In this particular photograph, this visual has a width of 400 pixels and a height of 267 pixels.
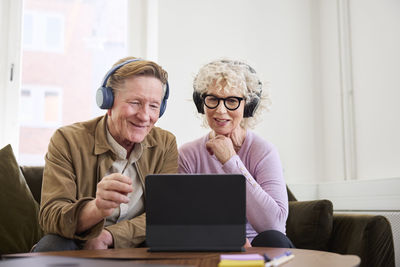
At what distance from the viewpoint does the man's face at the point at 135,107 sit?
151 centimetres

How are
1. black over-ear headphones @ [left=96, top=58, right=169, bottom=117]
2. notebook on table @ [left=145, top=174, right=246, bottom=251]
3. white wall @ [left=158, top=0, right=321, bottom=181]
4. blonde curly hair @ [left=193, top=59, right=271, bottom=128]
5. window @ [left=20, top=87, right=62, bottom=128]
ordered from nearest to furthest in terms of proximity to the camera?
notebook on table @ [left=145, top=174, right=246, bottom=251], black over-ear headphones @ [left=96, top=58, right=169, bottom=117], blonde curly hair @ [left=193, top=59, right=271, bottom=128], window @ [left=20, top=87, right=62, bottom=128], white wall @ [left=158, top=0, right=321, bottom=181]

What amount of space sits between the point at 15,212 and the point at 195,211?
1.17 meters

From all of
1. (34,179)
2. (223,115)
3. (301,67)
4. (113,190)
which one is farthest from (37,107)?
(113,190)

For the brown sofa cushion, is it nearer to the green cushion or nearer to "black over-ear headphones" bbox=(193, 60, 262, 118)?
"black over-ear headphones" bbox=(193, 60, 262, 118)

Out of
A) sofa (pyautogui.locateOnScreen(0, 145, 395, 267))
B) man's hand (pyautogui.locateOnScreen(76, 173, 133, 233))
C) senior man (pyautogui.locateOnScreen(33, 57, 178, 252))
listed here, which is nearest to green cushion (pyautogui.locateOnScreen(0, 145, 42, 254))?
sofa (pyautogui.locateOnScreen(0, 145, 395, 267))

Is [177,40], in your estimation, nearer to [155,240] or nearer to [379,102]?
[379,102]

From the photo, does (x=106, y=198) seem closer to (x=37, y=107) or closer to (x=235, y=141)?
(x=235, y=141)

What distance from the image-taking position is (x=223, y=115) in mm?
1726

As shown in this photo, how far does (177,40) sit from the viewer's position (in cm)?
288

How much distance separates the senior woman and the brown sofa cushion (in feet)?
1.20

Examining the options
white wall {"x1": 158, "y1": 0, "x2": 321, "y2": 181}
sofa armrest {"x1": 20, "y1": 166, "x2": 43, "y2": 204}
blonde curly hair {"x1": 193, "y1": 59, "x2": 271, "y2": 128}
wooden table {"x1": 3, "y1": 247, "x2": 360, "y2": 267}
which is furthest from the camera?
white wall {"x1": 158, "y1": 0, "x2": 321, "y2": 181}

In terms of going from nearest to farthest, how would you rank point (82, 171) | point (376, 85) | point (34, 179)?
point (82, 171), point (34, 179), point (376, 85)

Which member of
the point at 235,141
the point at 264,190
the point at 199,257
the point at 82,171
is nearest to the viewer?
the point at 199,257

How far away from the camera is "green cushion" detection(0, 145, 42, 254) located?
193 centimetres
